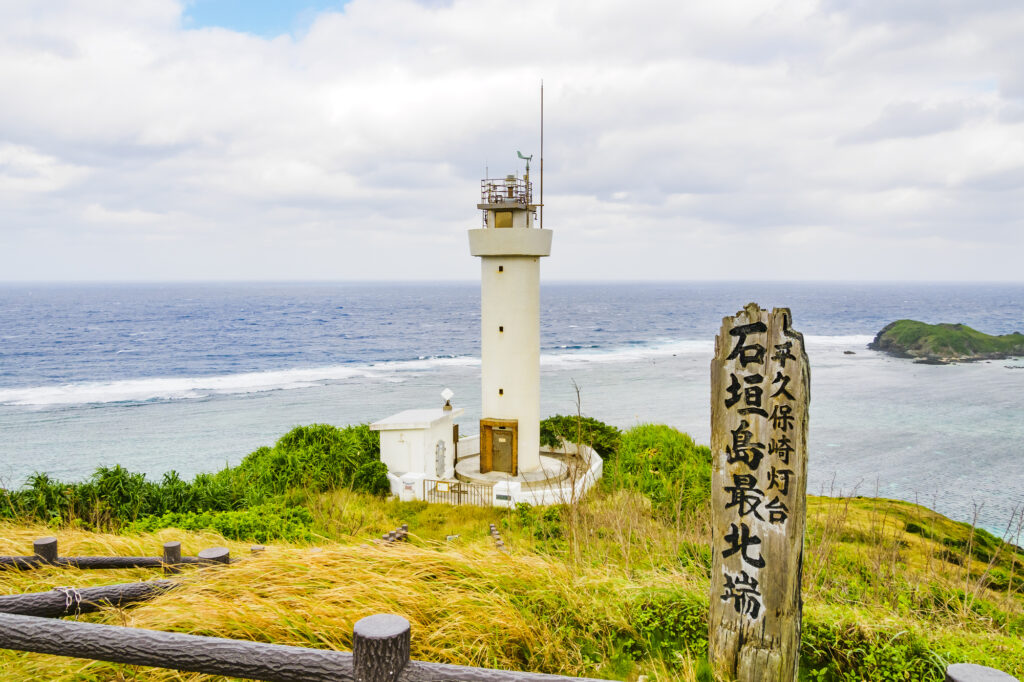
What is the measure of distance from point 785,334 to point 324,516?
7.72 m

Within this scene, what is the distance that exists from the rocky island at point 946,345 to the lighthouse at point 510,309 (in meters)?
43.5

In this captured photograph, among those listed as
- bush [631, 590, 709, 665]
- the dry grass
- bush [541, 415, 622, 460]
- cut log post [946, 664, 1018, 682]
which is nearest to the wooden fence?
bush [541, 415, 622, 460]

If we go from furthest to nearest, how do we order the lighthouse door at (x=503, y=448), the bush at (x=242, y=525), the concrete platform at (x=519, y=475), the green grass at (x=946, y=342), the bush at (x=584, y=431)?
the green grass at (x=946, y=342)
the bush at (x=584, y=431)
the lighthouse door at (x=503, y=448)
the concrete platform at (x=519, y=475)
the bush at (x=242, y=525)

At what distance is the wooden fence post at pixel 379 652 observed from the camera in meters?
2.01

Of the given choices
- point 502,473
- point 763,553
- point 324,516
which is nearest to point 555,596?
point 763,553

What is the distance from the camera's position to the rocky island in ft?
157

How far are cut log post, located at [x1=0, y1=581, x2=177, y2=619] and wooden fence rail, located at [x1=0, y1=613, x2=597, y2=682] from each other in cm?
65

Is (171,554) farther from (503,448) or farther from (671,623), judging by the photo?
(503,448)

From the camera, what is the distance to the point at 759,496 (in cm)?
340

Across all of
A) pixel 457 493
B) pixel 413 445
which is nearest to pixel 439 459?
pixel 413 445

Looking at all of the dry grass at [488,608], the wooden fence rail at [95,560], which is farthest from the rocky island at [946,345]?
the wooden fence rail at [95,560]

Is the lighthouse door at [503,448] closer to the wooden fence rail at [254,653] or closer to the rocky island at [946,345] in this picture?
the wooden fence rail at [254,653]

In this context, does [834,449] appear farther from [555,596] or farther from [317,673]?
[317,673]

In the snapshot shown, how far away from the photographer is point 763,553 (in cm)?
338
